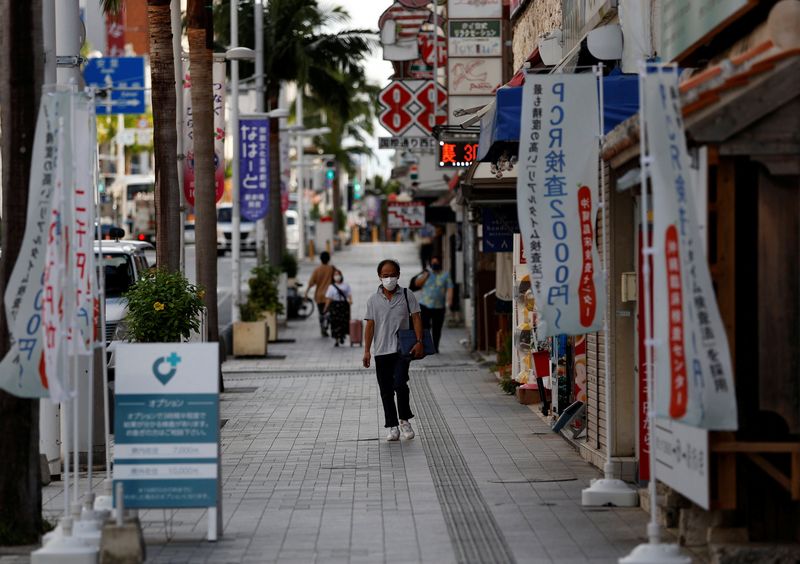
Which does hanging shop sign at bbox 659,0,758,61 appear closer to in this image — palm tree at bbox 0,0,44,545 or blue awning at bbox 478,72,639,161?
blue awning at bbox 478,72,639,161

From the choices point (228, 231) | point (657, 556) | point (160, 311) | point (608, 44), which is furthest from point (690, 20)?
point (228, 231)

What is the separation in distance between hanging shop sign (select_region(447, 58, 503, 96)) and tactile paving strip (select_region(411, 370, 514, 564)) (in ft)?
28.8

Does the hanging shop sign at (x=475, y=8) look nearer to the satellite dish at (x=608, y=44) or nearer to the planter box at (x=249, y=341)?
the planter box at (x=249, y=341)

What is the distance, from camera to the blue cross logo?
32.9ft

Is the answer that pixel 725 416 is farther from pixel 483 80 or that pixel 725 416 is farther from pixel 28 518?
pixel 483 80

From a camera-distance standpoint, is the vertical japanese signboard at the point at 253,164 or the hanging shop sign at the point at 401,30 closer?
the hanging shop sign at the point at 401,30

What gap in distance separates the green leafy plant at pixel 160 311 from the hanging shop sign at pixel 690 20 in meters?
6.22

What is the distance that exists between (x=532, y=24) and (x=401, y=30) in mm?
7638

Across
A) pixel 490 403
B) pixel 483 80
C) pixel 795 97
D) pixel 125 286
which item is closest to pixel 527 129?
pixel 795 97

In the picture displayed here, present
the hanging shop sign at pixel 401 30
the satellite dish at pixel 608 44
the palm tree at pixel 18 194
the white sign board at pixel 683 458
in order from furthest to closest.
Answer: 1. the hanging shop sign at pixel 401 30
2. the satellite dish at pixel 608 44
3. the palm tree at pixel 18 194
4. the white sign board at pixel 683 458

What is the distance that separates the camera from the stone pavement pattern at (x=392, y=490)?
10.1m

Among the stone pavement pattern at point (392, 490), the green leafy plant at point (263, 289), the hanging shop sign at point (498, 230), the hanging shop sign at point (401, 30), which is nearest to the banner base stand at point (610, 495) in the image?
the stone pavement pattern at point (392, 490)

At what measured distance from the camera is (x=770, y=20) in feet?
30.8

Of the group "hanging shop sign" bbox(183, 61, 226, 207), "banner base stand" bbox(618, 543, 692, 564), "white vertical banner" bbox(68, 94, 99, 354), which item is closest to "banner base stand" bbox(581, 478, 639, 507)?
"banner base stand" bbox(618, 543, 692, 564)
